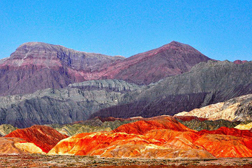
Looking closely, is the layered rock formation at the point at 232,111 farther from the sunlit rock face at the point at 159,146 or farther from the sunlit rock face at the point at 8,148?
the sunlit rock face at the point at 8,148

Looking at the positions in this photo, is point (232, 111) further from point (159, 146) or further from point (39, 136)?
point (159, 146)

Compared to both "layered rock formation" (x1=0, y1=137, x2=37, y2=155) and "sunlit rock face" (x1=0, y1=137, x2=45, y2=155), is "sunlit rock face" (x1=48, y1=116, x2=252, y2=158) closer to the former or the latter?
"sunlit rock face" (x1=0, y1=137, x2=45, y2=155)

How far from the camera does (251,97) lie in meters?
178

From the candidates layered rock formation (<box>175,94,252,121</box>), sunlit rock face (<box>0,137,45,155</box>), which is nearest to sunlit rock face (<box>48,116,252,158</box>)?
sunlit rock face (<box>0,137,45,155</box>)

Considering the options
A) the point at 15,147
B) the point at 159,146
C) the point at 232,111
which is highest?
the point at 232,111

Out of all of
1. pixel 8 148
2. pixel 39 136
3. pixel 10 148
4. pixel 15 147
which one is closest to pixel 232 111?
pixel 39 136

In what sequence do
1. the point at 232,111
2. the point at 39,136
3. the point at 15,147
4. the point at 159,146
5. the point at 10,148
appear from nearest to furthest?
the point at 159,146, the point at 10,148, the point at 15,147, the point at 39,136, the point at 232,111

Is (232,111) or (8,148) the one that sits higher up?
(232,111)

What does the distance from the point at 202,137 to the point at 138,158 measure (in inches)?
968

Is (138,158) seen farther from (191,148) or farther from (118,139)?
(118,139)

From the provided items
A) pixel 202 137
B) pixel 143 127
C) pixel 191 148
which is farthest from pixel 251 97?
pixel 191 148

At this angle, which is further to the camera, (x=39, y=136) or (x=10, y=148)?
(x=39, y=136)

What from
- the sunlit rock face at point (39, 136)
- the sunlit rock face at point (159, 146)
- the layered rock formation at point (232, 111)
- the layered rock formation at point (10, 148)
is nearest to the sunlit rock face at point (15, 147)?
the layered rock formation at point (10, 148)

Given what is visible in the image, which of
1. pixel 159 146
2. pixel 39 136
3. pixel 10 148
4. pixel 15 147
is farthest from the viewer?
pixel 39 136
